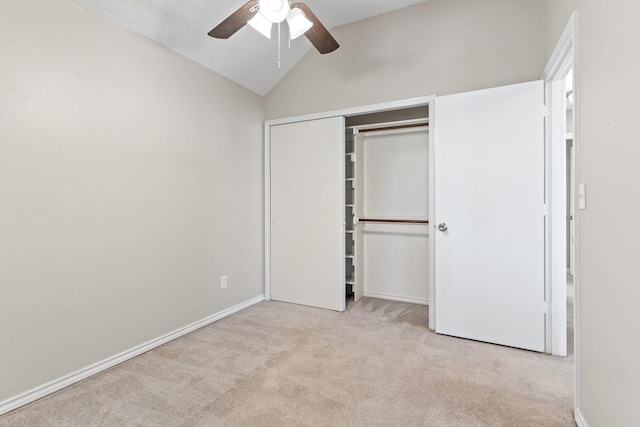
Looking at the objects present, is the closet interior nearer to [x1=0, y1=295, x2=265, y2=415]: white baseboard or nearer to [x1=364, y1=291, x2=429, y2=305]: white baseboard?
[x1=364, y1=291, x2=429, y2=305]: white baseboard

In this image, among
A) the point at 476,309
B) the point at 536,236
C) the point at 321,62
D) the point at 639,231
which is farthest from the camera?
the point at 321,62

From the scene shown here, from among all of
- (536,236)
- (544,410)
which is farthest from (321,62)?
(544,410)

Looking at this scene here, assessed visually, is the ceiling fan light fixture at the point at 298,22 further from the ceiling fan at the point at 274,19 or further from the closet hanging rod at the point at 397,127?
the closet hanging rod at the point at 397,127

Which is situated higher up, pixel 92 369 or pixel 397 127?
pixel 397 127

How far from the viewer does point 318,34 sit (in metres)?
2.05

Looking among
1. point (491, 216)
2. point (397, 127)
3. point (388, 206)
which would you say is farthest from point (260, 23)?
point (388, 206)

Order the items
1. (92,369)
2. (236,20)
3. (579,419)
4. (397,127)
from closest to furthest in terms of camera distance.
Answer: (579,419)
(236,20)
(92,369)
(397,127)

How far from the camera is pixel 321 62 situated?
3246 mm

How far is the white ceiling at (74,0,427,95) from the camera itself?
2178mm

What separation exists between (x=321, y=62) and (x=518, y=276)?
8.73 feet

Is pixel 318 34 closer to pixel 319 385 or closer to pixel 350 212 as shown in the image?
pixel 350 212

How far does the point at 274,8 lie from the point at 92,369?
8.09 feet

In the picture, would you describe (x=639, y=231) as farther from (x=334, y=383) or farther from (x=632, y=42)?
(x=334, y=383)

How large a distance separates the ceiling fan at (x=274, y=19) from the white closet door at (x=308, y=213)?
1.21 metres
